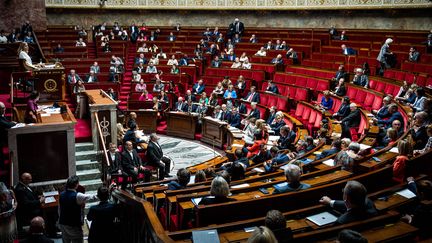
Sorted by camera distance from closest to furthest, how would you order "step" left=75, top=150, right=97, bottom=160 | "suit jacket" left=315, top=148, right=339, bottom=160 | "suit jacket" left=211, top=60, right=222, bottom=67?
"suit jacket" left=315, top=148, right=339, bottom=160 → "step" left=75, top=150, right=97, bottom=160 → "suit jacket" left=211, top=60, right=222, bottom=67

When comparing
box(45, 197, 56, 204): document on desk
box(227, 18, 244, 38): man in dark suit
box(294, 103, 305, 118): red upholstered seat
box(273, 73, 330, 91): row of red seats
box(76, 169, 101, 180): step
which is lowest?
box(76, 169, 101, 180): step

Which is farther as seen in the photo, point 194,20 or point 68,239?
point 194,20

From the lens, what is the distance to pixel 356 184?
3475 mm

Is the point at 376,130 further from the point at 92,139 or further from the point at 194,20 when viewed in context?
the point at 194,20

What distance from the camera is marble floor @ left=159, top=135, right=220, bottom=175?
405 inches

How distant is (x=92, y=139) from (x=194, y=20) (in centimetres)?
1261

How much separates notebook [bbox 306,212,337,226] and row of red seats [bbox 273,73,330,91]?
27.6 feet

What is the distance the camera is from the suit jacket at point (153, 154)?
8197 millimetres

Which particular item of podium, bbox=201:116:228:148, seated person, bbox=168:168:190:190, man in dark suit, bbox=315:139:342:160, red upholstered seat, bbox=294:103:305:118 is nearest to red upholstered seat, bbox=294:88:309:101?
red upholstered seat, bbox=294:103:305:118

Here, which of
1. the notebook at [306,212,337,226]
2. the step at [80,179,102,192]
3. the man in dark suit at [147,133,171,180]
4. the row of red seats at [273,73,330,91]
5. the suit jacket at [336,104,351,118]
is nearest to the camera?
the notebook at [306,212,337,226]

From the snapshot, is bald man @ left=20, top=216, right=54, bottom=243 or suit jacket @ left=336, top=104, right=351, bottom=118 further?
suit jacket @ left=336, top=104, right=351, bottom=118

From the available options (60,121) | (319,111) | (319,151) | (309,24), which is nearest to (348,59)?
(319,111)

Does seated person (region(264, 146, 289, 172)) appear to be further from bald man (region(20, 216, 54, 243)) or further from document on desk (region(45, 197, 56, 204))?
bald man (region(20, 216, 54, 243))

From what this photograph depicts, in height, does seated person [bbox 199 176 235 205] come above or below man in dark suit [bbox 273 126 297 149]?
above
